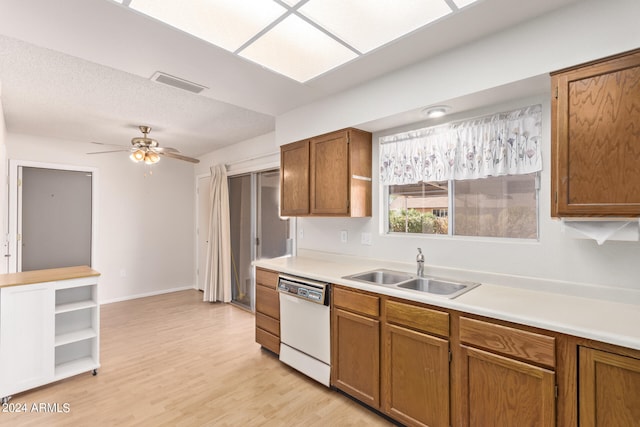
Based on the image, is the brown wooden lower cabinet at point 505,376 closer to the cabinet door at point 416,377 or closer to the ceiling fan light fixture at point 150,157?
the cabinet door at point 416,377

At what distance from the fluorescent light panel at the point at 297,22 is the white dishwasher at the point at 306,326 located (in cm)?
175

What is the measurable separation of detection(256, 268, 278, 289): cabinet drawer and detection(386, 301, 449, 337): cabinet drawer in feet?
4.31

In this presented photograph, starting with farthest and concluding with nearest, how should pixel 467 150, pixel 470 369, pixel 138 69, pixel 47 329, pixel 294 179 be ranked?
pixel 294 179, pixel 47 329, pixel 467 150, pixel 138 69, pixel 470 369

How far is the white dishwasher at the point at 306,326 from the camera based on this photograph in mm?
2479

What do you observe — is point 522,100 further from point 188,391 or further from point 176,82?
point 188,391

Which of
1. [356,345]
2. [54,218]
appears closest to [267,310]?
[356,345]

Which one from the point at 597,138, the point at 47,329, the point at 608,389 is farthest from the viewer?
the point at 47,329

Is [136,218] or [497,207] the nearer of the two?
[497,207]

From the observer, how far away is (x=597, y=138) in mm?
1526

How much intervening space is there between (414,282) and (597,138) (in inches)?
55.5

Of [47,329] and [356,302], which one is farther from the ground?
[356,302]

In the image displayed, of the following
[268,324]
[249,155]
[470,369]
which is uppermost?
[249,155]

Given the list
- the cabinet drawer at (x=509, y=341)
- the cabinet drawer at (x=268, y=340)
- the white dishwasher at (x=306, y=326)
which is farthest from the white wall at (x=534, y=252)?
the cabinet drawer at (x=268, y=340)

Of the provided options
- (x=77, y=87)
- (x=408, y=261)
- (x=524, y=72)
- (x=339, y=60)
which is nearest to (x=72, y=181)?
(x=77, y=87)
